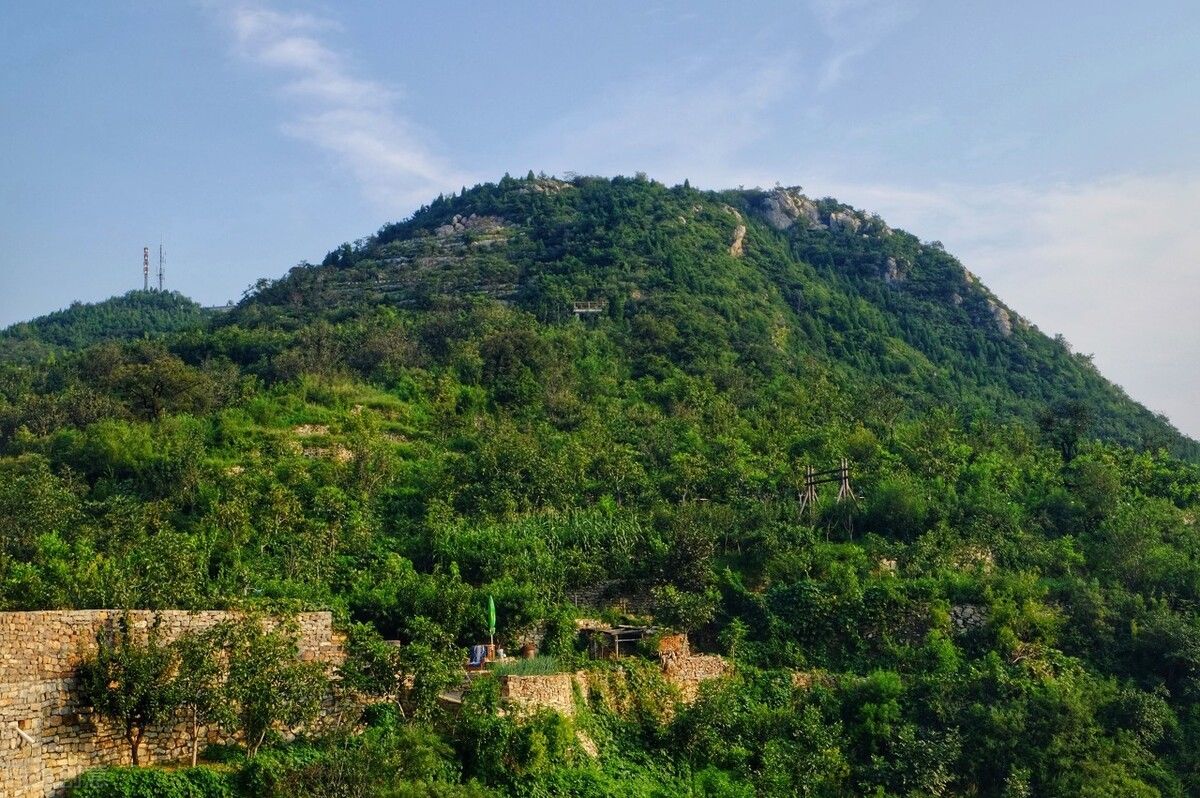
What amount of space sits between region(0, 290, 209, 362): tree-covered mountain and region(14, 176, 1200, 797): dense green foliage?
67.5 ft

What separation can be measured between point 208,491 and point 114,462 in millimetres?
4179

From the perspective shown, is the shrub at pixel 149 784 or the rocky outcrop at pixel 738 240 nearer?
the shrub at pixel 149 784

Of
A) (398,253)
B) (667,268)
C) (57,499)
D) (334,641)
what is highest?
(398,253)

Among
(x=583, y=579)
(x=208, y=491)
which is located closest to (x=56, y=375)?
(x=208, y=491)

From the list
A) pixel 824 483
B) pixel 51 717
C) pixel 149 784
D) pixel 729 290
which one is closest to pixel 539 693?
pixel 149 784

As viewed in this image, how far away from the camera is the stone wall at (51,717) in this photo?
Result: 49.2 feet

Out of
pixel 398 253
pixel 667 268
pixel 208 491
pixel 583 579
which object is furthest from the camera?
pixel 398 253

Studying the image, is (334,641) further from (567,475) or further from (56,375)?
(56,375)

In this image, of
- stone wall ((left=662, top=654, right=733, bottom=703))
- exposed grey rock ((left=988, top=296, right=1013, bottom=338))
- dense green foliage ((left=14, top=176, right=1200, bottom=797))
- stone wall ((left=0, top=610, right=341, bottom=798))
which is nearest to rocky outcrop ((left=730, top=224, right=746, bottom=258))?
dense green foliage ((left=14, top=176, right=1200, bottom=797))

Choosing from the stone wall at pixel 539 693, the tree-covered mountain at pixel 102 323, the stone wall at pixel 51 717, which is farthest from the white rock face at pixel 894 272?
the stone wall at pixel 51 717

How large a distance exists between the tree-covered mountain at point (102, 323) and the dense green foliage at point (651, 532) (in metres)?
20.6

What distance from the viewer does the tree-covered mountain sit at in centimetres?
7024

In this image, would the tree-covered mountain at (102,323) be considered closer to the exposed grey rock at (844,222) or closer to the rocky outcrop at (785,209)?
the rocky outcrop at (785,209)

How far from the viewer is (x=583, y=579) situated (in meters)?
28.1
